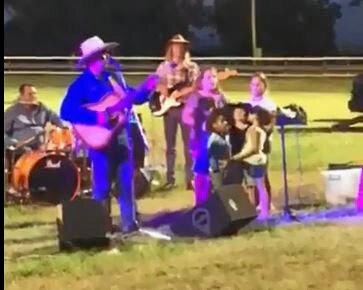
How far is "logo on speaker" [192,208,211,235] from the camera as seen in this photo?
2.37 metres

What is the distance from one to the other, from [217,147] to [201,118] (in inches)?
3.1

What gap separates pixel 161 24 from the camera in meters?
2.35

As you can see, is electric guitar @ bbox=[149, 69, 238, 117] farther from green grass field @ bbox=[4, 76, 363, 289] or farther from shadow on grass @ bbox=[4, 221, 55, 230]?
shadow on grass @ bbox=[4, 221, 55, 230]

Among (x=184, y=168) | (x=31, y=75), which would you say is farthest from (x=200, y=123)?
(x=31, y=75)

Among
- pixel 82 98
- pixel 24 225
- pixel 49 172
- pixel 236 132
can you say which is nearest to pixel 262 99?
pixel 236 132

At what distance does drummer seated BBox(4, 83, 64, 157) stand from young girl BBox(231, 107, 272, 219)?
453 mm

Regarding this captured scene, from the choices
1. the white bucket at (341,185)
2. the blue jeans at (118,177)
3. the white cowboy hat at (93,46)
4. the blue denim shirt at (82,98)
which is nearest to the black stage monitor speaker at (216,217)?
the blue jeans at (118,177)

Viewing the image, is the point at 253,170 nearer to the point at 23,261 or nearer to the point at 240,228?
the point at 240,228

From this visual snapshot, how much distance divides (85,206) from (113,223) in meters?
0.09

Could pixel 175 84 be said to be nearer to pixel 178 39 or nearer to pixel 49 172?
pixel 178 39

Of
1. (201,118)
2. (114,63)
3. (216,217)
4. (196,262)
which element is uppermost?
(114,63)

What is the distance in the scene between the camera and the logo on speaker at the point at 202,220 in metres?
2.37

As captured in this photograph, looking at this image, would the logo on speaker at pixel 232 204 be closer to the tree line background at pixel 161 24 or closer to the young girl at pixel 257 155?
the young girl at pixel 257 155

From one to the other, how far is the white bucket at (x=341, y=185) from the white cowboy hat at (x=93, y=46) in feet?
1.99
